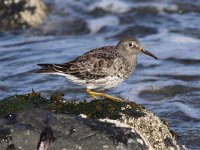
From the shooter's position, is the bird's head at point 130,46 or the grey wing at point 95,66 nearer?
the grey wing at point 95,66

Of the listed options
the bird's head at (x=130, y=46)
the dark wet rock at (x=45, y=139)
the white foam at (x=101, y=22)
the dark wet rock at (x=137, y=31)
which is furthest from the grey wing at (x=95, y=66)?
the white foam at (x=101, y=22)

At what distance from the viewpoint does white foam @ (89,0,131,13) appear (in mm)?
16422

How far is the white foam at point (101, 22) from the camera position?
1488cm

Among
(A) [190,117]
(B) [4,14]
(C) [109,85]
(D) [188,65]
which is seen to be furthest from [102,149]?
(B) [4,14]

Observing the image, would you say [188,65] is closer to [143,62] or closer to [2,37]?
[143,62]

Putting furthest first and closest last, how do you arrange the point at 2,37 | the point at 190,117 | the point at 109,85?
1. the point at 2,37
2. the point at 190,117
3. the point at 109,85

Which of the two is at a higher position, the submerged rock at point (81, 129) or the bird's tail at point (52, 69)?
the bird's tail at point (52, 69)

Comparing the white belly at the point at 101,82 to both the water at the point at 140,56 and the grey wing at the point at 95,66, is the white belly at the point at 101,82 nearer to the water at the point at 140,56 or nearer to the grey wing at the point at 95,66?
the grey wing at the point at 95,66

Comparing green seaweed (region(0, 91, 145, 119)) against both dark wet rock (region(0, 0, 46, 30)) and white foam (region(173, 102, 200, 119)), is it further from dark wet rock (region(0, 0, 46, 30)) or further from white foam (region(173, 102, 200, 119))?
dark wet rock (region(0, 0, 46, 30))

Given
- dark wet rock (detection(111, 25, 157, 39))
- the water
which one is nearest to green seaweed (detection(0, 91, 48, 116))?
the water

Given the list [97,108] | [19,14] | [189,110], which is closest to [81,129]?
[97,108]

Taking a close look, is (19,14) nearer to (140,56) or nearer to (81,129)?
(140,56)

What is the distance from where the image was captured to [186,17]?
15188 millimetres

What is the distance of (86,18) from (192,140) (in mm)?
8503
